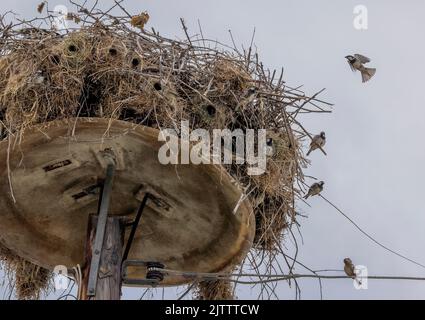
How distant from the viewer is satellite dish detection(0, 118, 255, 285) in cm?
697

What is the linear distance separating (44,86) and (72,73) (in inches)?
7.7

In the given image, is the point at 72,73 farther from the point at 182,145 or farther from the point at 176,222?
the point at 176,222

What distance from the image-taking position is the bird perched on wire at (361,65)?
352 inches

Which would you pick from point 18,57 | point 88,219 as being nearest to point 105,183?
point 88,219

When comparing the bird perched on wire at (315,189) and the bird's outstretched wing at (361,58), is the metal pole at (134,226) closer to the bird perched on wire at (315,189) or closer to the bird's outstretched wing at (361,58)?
the bird perched on wire at (315,189)

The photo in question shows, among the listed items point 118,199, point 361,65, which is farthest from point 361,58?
point 118,199

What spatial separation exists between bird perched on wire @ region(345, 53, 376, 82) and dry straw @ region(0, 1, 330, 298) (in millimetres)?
1365

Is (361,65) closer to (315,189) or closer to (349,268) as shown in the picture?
(315,189)

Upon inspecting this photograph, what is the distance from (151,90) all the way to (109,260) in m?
1.08

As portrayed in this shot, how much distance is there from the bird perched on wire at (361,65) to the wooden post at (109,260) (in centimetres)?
248

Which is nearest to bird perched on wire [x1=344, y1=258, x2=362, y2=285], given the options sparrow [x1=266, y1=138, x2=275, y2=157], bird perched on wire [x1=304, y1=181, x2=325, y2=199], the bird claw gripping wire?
bird perched on wire [x1=304, y1=181, x2=325, y2=199]

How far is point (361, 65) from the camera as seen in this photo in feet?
29.5
